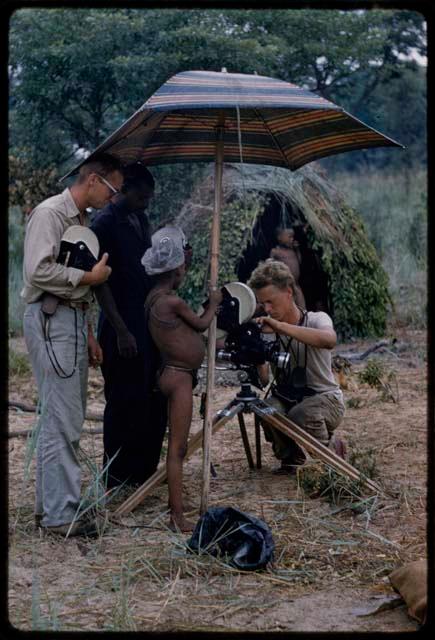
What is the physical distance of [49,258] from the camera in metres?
4.44

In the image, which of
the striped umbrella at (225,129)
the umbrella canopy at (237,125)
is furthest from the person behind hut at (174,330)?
the umbrella canopy at (237,125)

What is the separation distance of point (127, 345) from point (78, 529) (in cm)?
104

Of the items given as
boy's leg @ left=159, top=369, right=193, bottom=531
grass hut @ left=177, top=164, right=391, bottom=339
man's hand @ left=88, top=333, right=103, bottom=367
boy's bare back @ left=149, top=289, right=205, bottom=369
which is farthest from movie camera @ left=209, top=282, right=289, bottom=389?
grass hut @ left=177, top=164, right=391, bottom=339

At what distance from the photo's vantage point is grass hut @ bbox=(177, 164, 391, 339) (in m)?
9.44

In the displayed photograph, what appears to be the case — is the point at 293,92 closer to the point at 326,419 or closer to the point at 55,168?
the point at 326,419

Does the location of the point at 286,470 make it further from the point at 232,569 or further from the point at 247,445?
the point at 232,569

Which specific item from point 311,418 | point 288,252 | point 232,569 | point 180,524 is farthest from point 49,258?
point 288,252

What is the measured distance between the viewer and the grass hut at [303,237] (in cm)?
944

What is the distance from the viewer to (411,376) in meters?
9.18

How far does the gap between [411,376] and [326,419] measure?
4.07 metres

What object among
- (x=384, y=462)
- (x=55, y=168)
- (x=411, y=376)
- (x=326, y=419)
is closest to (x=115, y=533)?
(x=326, y=419)

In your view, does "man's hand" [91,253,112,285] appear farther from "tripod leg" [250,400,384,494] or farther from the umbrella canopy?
"tripod leg" [250,400,384,494]

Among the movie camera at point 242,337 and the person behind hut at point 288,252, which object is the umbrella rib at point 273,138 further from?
the person behind hut at point 288,252

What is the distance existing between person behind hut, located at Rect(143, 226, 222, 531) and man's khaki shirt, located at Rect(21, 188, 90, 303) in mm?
393
